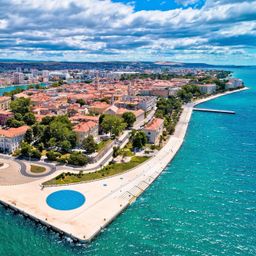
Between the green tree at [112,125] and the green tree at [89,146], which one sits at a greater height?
the green tree at [112,125]

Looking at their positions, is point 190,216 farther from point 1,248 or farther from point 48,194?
point 1,248

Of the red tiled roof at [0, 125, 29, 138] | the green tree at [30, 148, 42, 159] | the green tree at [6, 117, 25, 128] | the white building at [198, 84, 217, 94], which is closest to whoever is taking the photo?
the green tree at [30, 148, 42, 159]

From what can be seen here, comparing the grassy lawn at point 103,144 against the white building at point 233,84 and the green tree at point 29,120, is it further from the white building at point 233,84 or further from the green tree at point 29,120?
the white building at point 233,84

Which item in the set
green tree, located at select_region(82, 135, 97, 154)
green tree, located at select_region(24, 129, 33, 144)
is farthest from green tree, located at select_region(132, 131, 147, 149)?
green tree, located at select_region(24, 129, 33, 144)

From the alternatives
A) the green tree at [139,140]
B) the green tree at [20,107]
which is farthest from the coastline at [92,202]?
the green tree at [20,107]

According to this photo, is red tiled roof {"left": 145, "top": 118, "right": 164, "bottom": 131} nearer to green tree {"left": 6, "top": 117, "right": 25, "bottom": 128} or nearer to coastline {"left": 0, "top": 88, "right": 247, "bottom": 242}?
coastline {"left": 0, "top": 88, "right": 247, "bottom": 242}

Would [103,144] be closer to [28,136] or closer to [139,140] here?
[139,140]

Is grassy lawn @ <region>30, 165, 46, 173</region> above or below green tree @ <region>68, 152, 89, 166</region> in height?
below
